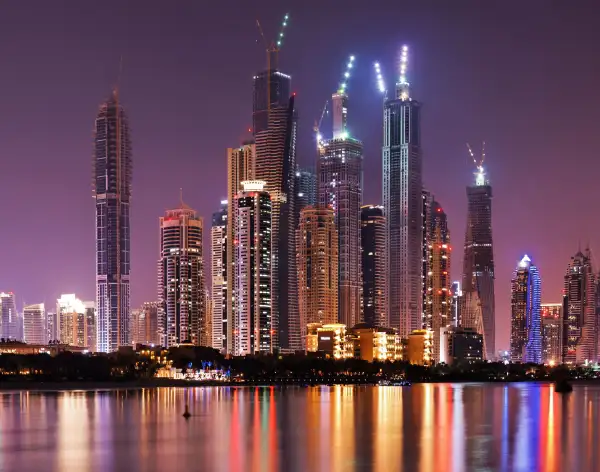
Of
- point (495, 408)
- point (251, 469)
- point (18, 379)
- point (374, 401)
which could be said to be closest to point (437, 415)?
point (495, 408)

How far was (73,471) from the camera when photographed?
51.6 meters

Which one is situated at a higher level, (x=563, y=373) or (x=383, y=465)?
(x=383, y=465)

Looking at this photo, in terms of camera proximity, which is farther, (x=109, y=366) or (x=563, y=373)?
(x=563, y=373)

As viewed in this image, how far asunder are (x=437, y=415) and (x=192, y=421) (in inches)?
1013

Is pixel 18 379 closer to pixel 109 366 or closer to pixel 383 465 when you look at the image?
pixel 109 366

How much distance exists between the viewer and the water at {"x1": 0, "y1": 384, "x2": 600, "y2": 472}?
53938 mm

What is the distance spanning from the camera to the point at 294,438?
66812mm

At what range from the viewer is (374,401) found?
389ft

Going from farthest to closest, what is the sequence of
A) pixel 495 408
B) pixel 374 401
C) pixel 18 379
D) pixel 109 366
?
pixel 109 366, pixel 18 379, pixel 374 401, pixel 495 408

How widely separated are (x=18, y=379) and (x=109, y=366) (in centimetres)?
1862

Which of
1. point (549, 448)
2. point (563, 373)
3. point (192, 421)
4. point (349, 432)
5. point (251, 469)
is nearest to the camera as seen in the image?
point (251, 469)

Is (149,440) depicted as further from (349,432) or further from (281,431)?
(349,432)

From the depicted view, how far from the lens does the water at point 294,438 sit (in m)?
53.9

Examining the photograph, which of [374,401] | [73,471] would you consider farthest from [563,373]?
[73,471]
